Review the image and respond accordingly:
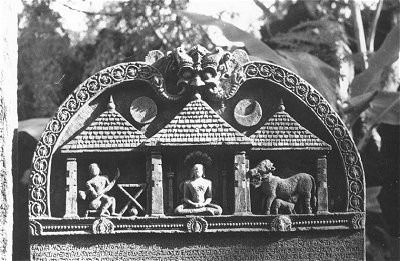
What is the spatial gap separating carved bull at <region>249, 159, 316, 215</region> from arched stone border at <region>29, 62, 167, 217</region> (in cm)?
85

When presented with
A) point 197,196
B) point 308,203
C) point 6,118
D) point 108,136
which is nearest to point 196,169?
point 197,196

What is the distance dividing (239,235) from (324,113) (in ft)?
3.39

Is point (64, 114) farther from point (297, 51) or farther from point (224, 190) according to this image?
point (297, 51)

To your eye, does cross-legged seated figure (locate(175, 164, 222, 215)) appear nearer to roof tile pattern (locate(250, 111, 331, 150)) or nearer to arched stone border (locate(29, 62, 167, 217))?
roof tile pattern (locate(250, 111, 331, 150))

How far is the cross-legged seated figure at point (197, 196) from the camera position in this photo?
5691mm

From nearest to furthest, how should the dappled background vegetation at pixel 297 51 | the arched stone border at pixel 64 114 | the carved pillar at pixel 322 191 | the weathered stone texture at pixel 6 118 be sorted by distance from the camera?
the weathered stone texture at pixel 6 118, the arched stone border at pixel 64 114, the carved pillar at pixel 322 191, the dappled background vegetation at pixel 297 51

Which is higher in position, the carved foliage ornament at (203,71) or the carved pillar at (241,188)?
the carved foliage ornament at (203,71)

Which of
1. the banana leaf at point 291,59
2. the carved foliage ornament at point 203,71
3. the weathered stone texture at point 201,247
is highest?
the banana leaf at point 291,59

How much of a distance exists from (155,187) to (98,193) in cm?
39

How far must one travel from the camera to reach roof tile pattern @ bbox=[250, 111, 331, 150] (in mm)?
5762

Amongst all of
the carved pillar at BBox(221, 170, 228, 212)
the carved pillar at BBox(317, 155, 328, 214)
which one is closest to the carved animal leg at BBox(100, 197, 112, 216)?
the carved pillar at BBox(221, 170, 228, 212)

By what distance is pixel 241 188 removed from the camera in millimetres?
5723

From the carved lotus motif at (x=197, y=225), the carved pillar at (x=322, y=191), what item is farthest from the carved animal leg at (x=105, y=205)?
the carved pillar at (x=322, y=191)

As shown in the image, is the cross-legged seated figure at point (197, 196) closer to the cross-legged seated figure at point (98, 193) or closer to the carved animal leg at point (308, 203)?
the cross-legged seated figure at point (98, 193)
